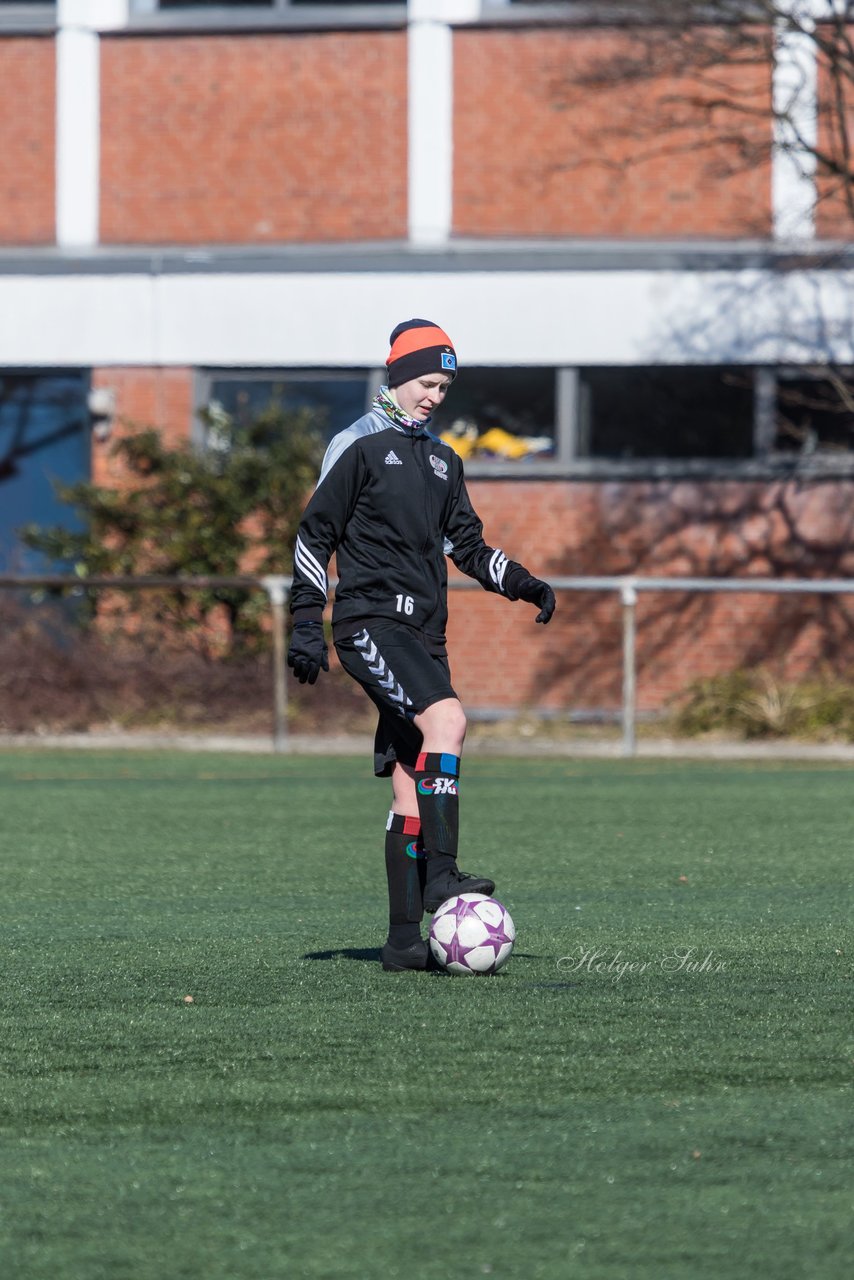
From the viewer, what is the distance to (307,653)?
242 inches

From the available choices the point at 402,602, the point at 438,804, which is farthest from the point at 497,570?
the point at 438,804

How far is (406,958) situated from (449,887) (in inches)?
11.4

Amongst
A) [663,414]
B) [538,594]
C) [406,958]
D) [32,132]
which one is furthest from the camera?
[32,132]

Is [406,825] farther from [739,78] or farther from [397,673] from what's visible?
[739,78]

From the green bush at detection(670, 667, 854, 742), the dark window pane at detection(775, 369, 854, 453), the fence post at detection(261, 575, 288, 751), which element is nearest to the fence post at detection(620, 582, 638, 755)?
the green bush at detection(670, 667, 854, 742)

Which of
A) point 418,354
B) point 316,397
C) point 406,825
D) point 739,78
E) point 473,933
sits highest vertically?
point 739,78

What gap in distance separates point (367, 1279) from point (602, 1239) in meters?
0.45

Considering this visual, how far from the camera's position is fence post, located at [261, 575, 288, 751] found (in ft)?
53.8

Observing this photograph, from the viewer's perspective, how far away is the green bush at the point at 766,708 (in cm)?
1681

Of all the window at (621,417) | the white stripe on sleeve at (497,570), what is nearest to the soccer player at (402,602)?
the white stripe on sleeve at (497,570)

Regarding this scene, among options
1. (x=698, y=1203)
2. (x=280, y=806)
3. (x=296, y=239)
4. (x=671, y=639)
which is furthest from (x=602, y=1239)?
(x=296, y=239)

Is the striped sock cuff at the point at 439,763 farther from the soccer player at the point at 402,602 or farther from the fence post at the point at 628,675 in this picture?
the fence post at the point at 628,675

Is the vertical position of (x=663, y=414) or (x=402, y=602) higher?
(x=663, y=414)

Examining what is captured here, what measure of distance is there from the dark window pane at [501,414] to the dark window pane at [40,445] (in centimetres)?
363
